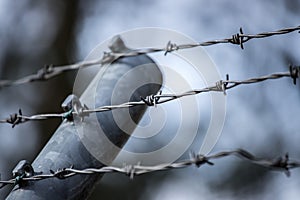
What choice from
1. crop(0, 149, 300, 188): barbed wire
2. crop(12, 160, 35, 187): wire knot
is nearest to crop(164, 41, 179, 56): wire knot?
crop(0, 149, 300, 188): barbed wire

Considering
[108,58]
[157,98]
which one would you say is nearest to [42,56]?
[108,58]

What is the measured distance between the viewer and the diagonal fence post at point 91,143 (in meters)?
1.58

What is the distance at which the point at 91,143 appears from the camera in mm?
1665

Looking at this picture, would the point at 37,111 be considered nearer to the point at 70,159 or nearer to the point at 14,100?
the point at 14,100

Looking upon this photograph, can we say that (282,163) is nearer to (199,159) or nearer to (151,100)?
(199,159)

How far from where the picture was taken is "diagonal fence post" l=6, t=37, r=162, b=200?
1580mm

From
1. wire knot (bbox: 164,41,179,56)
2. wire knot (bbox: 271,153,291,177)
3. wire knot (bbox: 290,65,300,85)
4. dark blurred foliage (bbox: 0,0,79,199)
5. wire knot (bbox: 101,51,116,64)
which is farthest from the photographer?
dark blurred foliage (bbox: 0,0,79,199)

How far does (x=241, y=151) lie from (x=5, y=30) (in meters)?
5.62

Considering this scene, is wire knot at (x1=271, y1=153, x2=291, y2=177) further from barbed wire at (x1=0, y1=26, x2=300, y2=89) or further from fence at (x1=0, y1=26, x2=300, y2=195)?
barbed wire at (x1=0, y1=26, x2=300, y2=89)

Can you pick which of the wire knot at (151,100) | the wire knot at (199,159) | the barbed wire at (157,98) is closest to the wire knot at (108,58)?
the barbed wire at (157,98)

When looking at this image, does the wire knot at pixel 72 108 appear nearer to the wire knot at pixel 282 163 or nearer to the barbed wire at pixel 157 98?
the barbed wire at pixel 157 98

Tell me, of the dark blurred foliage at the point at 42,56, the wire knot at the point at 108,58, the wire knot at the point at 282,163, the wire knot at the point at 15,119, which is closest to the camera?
the wire knot at the point at 282,163

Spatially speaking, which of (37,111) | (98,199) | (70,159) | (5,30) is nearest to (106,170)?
(70,159)

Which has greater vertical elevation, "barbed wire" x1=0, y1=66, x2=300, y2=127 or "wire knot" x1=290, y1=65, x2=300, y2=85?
"barbed wire" x1=0, y1=66, x2=300, y2=127
